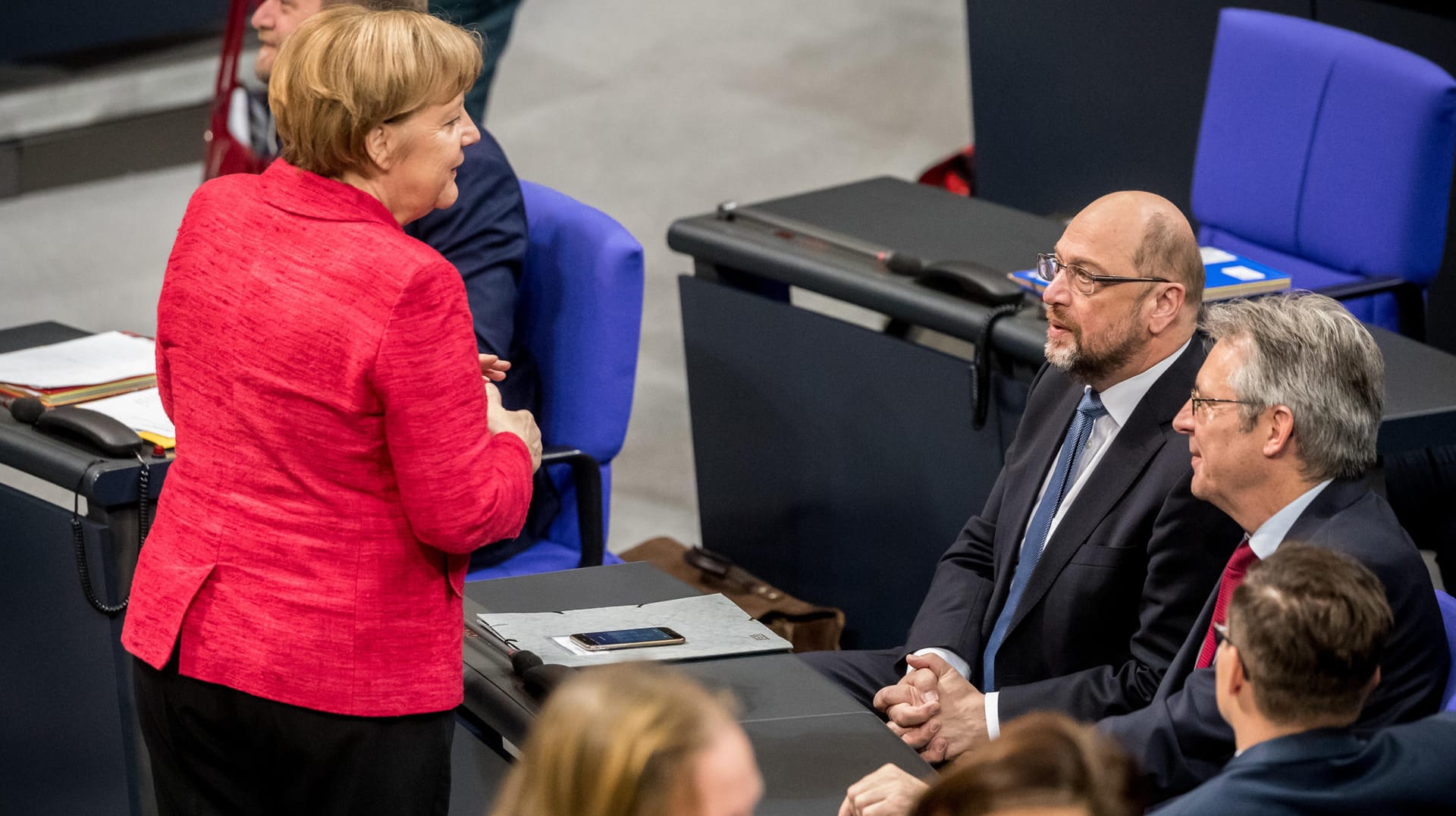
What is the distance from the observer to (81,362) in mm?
3250

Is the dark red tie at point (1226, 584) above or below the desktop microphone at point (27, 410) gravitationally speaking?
below

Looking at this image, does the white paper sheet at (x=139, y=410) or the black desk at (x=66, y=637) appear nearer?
the black desk at (x=66, y=637)

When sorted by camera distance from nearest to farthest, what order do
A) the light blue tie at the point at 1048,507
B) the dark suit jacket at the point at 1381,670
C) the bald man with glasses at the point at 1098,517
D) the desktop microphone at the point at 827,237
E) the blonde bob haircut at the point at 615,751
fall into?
the blonde bob haircut at the point at 615,751, the dark suit jacket at the point at 1381,670, the bald man with glasses at the point at 1098,517, the light blue tie at the point at 1048,507, the desktop microphone at the point at 827,237

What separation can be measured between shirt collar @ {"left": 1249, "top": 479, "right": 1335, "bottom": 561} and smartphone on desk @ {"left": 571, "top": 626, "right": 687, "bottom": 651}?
75 centimetres

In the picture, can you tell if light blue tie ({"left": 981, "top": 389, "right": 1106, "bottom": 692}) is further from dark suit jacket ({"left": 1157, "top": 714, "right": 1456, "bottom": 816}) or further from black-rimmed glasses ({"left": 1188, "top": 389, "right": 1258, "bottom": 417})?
dark suit jacket ({"left": 1157, "top": 714, "right": 1456, "bottom": 816})

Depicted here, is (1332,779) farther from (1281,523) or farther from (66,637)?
(66,637)

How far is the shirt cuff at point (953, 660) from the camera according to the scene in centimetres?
281

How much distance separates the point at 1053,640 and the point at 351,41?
4.42ft

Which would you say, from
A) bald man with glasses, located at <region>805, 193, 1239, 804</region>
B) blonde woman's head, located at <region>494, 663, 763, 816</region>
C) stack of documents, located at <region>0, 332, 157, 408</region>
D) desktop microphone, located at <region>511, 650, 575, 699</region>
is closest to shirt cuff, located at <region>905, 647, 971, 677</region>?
bald man with glasses, located at <region>805, 193, 1239, 804</region>

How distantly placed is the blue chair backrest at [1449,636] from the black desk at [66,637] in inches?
72.1

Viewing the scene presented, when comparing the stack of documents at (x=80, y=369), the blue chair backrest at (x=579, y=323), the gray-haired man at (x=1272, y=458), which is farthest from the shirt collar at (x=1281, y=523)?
the stack of documents at (x=80, y=369)

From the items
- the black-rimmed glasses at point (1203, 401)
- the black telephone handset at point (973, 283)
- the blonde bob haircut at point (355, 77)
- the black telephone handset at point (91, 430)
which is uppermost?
the blonde bob haircut at point (355, 77)

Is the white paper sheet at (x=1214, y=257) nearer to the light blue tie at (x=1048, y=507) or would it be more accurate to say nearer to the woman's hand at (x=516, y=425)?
the light blue tie at (x=1048, y=507)

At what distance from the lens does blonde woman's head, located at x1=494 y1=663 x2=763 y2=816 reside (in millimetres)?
1282
